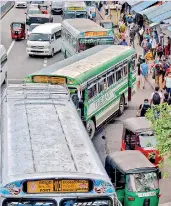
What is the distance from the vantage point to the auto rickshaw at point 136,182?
1645 centimetres

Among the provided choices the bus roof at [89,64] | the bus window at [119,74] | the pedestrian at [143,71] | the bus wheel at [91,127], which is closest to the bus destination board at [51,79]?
the bus roof at [89,64]

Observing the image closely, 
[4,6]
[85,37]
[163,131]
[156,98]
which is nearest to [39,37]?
[85,37]

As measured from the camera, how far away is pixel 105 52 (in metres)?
27.1

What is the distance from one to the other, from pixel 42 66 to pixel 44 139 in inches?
1019

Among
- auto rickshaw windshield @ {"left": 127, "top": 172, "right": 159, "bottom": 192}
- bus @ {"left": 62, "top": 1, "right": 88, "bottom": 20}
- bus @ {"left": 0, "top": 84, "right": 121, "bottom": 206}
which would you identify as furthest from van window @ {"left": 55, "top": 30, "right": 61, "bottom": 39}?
auto rickshaw windshield @ {"left": 127, "top": 172, "right": 159, "bottom": 192}

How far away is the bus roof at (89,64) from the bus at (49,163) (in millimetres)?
5827

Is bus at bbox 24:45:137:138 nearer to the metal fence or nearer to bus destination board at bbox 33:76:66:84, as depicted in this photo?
bus destination board at bbox 33:76:66:84

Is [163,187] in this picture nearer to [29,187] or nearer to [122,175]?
[122,175]

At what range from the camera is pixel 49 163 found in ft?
41.3

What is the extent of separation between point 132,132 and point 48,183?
29.3ft

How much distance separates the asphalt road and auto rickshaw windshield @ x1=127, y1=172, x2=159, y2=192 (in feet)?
5.94

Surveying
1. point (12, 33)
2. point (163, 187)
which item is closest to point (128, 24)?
point (12, 33)

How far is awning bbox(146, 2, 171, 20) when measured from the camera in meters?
40.8

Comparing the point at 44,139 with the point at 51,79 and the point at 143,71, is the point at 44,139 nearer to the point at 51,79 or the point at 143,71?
the point at 51,79
